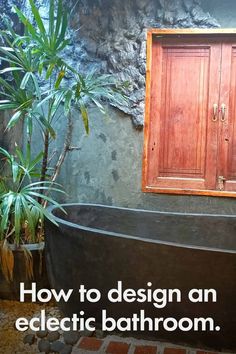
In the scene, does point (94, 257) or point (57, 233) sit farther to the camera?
point (57, 233)

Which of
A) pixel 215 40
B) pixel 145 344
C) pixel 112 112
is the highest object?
pixel 215 40

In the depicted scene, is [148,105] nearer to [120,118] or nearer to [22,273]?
[120,118]

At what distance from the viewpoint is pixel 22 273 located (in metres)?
1.94

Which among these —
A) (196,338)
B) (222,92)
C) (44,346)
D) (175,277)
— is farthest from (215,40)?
(44,346)

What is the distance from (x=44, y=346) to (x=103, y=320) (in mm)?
299

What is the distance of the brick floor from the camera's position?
1.51 m

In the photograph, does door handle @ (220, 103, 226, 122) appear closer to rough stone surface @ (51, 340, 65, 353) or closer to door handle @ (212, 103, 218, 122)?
door handle @ (212, 103, 218, 122)

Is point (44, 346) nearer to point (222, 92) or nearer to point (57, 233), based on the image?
point (57, 233)

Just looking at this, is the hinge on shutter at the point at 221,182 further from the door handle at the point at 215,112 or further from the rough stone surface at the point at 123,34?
the rough stone surface at the point at 123,34

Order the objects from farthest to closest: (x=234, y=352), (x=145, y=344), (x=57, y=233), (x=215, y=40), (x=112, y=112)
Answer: (x=112, y=112)
(x=215, y=40)
(x=57, y=233)
(x=145, y=344)
(x=234, y=352)

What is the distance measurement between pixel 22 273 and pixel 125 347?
755 mm

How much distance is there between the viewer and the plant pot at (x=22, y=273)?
1926 millimetres

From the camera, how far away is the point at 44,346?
1529 mm

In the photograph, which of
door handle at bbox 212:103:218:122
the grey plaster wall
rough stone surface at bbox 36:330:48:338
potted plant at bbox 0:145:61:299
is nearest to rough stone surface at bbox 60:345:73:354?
rough stone surface at bbox 36:330:48:338
